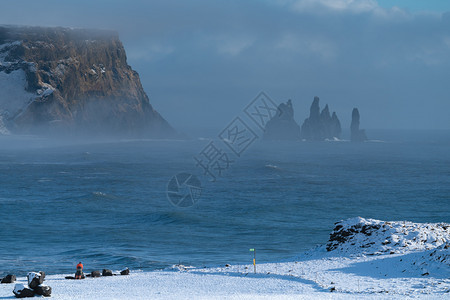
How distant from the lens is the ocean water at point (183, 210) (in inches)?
2174

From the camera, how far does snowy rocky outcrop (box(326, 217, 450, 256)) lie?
4591 cm

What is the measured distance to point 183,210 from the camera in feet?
267

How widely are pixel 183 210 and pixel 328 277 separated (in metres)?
44.9

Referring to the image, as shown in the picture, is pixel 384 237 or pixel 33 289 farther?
pixel 384 237

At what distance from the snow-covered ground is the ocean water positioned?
9260 mm

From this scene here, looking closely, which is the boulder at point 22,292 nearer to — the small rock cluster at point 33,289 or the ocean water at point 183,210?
the small rock cluster at point 33,289

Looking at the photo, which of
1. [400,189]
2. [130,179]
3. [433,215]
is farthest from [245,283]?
[130,179]

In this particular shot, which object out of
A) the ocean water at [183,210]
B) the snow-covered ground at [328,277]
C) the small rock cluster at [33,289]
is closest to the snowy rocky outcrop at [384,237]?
the snow-covered ground at [328,277]

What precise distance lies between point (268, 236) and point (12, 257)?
26121 mm

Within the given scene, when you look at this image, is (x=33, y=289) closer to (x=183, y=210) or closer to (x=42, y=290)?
(x=42, y=290)

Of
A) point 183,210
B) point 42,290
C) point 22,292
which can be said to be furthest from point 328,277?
point 183,210

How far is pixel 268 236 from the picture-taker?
6438 cm

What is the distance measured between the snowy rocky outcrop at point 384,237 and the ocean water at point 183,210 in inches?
296

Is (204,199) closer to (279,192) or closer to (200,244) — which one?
(279,192)
